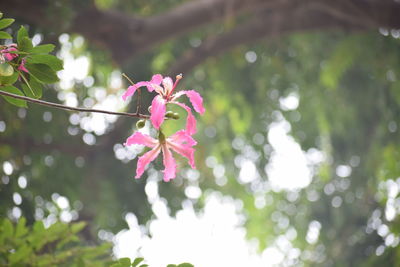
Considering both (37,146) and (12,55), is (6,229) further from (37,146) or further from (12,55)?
(37,146)

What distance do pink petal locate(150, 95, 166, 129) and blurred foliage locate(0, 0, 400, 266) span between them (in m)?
1.86

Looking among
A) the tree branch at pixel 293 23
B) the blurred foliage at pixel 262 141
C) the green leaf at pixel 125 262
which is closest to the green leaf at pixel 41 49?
the green leaf at pixel 125 262

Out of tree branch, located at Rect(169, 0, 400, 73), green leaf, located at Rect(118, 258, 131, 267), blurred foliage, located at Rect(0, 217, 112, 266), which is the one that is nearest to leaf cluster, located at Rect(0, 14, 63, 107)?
green leaf, located at Rect(118, 258, 131, 267)

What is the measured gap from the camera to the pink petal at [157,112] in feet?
3.22

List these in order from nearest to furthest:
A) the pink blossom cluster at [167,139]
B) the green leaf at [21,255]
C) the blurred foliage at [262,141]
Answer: the pink blossom cluster at [167,139], the green leaf at [21,255], the blurred foliage at [262,141]

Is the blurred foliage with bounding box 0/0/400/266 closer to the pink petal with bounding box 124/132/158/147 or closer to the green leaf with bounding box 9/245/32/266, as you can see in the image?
the green leaf with bounding box 9/245/32/266

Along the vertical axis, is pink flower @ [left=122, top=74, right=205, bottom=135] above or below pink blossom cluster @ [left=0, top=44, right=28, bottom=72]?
below

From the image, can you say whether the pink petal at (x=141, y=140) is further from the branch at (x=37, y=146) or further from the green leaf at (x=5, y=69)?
the branch at (x=37, y=146)

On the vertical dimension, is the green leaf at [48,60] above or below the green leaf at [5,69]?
above

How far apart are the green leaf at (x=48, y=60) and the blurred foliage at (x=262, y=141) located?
1.80 m

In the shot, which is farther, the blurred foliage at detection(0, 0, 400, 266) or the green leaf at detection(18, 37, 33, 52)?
the blurred foliage at detection(0, 0, 400, 266)

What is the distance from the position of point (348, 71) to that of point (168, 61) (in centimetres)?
143

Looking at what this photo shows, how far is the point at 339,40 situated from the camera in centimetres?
398

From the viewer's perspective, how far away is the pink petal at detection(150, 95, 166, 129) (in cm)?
98
